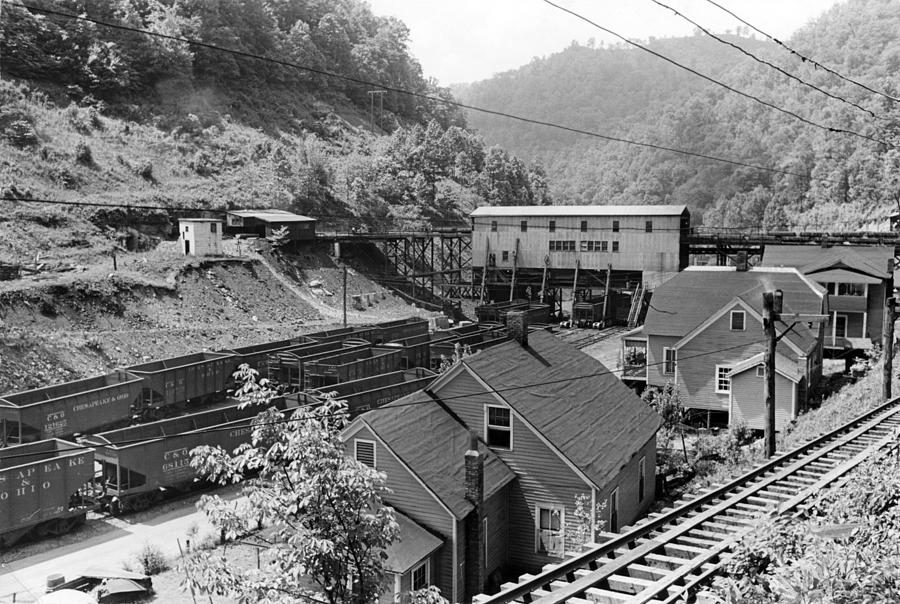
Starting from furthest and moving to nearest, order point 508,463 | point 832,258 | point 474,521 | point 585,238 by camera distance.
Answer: point 585,238 < point 832,258 < point 508,463 < point 474,521

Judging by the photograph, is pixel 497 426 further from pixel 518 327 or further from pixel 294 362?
pixel 294 362

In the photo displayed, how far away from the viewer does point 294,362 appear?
32.5m

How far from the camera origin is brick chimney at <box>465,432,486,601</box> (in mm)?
16781

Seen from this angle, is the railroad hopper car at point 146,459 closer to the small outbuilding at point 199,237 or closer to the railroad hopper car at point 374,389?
the railroad hopper car at point 374,389

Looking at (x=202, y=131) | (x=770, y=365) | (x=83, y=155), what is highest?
(x=202, y=131)

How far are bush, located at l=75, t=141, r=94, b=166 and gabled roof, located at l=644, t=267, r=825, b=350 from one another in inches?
1691

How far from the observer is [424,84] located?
124312 millimetres

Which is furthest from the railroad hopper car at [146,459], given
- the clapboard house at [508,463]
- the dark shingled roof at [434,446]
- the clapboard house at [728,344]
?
the clapboard house at [728,344]

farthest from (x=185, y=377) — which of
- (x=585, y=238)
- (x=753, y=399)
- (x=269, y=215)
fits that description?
(x=585, y=238)

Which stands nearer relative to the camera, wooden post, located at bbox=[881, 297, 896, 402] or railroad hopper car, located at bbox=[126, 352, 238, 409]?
wooden post, located at bbox=[881, 297, 896, 402]

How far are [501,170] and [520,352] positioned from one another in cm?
7444

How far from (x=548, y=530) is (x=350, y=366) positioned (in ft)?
48.6

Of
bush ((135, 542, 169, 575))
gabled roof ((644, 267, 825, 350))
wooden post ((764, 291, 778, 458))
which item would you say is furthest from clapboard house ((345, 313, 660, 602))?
gabled roof ((644, 267, 825, 350))

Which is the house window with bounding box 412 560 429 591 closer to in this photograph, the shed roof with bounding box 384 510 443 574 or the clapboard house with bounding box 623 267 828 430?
the shed roof with bounding box 384 510 443 574
